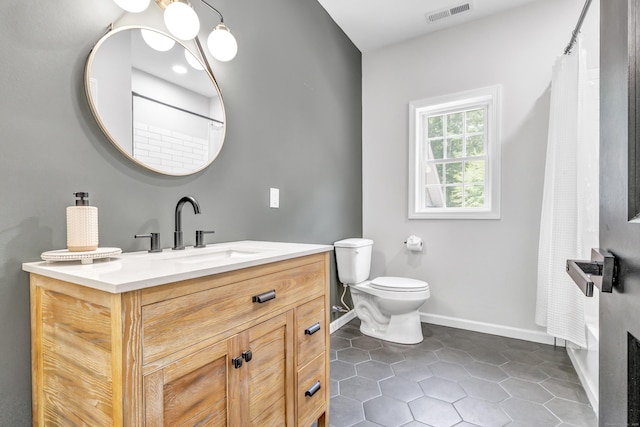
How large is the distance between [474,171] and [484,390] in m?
1.77

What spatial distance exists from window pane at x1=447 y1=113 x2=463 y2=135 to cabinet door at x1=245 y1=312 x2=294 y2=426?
242 cm

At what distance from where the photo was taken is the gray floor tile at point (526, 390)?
1688 millimetres

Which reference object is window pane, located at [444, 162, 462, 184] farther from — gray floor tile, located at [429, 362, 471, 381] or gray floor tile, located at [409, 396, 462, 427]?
gray floor tile, located at [409, 396, 462, 427]

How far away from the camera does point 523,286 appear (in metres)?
2.49

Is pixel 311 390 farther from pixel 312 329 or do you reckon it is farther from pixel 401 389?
pixel 401 389

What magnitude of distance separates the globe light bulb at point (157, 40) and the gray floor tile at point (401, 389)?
6.77 feet

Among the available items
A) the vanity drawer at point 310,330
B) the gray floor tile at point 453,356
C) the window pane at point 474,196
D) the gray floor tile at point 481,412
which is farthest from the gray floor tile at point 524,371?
the vanity drawer at point 310,330

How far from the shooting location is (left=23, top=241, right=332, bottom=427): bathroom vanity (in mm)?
706

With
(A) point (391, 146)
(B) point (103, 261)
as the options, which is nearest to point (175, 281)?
(B) point (103, 261)

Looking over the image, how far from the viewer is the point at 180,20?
1.27 meters

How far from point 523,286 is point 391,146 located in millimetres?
1664

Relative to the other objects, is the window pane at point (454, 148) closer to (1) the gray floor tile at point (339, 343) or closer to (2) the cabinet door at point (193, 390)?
(1) the gray floor tile at point (339, 343)

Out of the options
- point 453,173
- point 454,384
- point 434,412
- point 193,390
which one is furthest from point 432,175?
point 193,390

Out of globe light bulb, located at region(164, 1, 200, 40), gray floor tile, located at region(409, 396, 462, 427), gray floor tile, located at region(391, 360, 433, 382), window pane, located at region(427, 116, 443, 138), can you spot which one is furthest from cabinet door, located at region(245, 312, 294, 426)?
window pane, located at region(427, 116, 443, 138)
